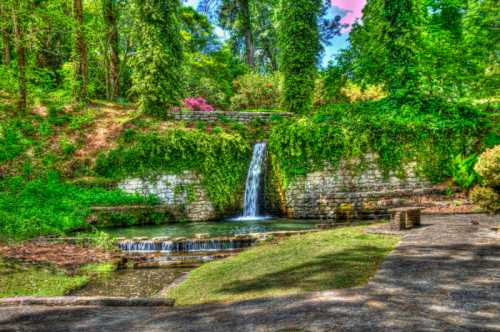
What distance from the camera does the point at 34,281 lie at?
729 centimetres

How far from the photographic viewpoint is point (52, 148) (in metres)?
17.8

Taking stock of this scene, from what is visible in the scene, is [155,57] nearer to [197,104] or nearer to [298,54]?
[197,104]

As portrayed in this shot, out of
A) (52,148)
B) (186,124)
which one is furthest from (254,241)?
(52,148)

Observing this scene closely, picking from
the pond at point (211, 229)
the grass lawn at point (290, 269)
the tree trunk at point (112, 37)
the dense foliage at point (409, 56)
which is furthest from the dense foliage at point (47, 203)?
the dense foliage at point (409, 56)

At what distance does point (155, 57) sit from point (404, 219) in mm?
15297

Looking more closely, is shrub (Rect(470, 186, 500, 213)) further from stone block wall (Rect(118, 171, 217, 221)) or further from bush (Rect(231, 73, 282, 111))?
bush (Rect(231, 73, 282, 111))

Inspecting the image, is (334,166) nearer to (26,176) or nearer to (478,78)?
(478,78)

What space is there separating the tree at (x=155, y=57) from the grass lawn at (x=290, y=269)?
13207 mm

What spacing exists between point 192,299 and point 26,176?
13914mm

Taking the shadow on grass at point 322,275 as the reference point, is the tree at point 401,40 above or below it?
above

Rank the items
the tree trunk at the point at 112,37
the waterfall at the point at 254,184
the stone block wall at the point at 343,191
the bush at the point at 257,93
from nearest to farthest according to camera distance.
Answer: the stone block wall at the point at 343,191 < the waterfall at the point at 254,184 < the tree trunk at the point at 112,37 < the bush at the point at 257,93

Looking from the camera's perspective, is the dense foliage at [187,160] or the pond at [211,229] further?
the dense foliage at [187,160]

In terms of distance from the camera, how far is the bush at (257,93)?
28219mm

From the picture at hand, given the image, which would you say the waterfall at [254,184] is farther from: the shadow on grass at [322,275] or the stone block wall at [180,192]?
the shadow on grass at [322,275]
